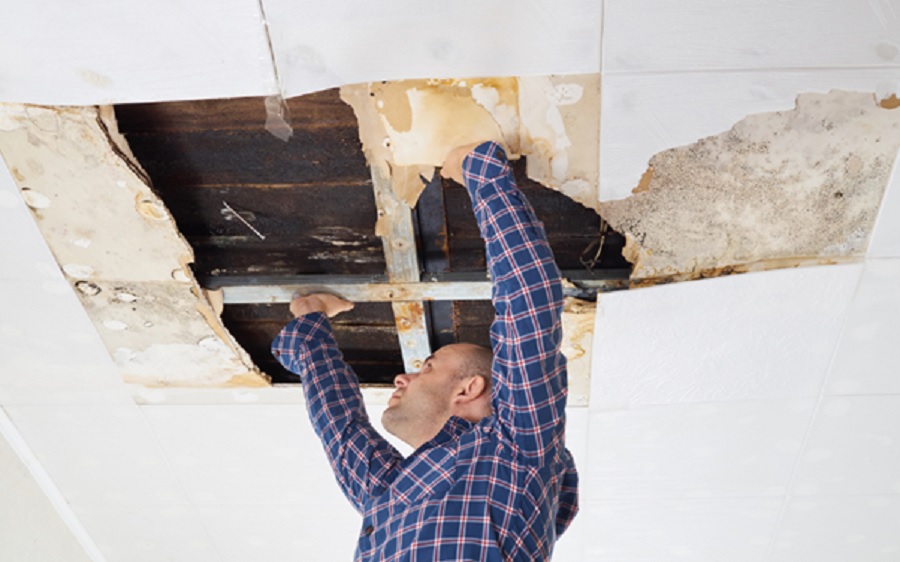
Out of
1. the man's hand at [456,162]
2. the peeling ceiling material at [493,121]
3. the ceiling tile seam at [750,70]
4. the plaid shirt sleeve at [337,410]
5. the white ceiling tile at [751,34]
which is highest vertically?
the white ceiling tile at [751,34]

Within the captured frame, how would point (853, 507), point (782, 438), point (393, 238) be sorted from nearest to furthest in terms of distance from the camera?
point (393, 238), point (782, 438), point (853, 507)

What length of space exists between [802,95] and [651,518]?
1.56 metres

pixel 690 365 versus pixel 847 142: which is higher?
pixel 847 142

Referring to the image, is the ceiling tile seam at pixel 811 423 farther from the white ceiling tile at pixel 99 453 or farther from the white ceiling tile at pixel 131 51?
the white ceiling tile at pixel 99 453

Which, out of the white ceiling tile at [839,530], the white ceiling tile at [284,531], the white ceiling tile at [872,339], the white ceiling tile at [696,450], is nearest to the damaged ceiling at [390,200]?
the white ceiling tile at [872,339]

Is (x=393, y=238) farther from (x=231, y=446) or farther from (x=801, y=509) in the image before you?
(x=801, y=509)

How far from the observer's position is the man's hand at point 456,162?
162 cm

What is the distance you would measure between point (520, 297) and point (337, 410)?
2.16 feet

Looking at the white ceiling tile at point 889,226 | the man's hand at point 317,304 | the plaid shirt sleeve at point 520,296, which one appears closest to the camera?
the plaid shirt sleeve at point 520,296

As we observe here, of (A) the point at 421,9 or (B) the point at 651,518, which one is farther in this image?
(B) the point at 651,518

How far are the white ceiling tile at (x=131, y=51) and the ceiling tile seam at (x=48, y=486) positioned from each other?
1.24m

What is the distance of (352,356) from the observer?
7.47ft

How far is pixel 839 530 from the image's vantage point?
102 inches

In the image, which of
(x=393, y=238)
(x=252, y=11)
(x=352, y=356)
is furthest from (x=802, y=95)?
(x=352, y=356)
